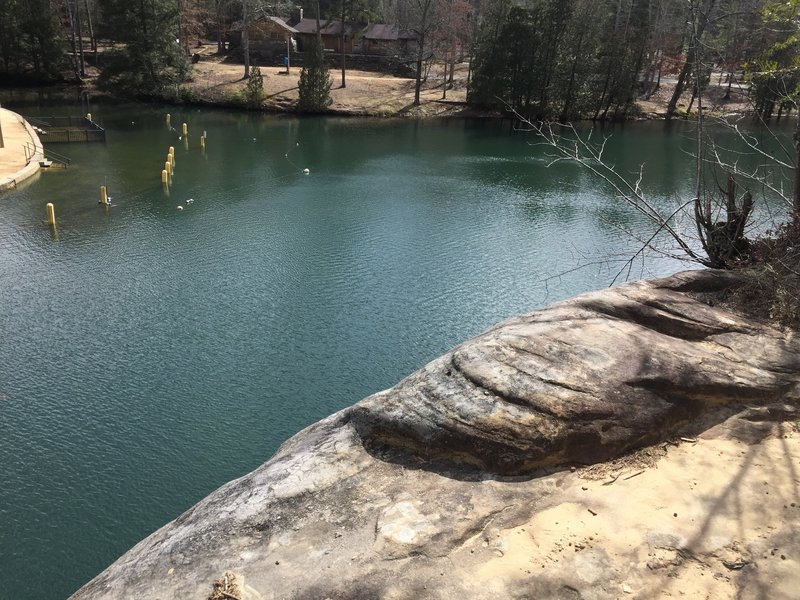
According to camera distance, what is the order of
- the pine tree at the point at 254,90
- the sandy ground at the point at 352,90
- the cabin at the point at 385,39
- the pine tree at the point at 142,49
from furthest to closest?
1. the cabin at the point at 385,39
2. the sandy ground at the point at 352,90
3. the pine tree at the point at 254,90
4. the pine tree at the point at 142,49

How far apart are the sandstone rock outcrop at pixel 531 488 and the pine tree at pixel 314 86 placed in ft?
163

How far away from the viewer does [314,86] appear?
53.4 m

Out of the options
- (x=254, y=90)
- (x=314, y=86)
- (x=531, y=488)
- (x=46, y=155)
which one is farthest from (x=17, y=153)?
(x=531, y=488)

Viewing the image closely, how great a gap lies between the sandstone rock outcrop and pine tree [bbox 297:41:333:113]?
1955 inches

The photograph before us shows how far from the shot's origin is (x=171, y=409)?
13.0 meters

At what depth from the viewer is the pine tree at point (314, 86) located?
53000 millimetres

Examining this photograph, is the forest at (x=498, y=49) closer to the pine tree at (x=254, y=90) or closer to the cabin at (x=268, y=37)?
the cabin at (x=268, y=37)

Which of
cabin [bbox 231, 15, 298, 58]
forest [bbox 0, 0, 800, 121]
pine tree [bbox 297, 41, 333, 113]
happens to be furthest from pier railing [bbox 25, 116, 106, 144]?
cabin [bbox 231, 15, 298, 58]

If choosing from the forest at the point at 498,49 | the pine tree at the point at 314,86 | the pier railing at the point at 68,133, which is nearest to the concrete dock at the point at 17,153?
the pier railing at the point at 68,133

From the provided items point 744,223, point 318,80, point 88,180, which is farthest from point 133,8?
point 744,223

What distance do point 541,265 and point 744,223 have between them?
10.2 metres

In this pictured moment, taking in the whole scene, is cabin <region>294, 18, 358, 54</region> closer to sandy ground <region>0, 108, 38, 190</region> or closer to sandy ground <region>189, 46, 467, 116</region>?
sandy ground <region>189, 46, 467, 116</region>

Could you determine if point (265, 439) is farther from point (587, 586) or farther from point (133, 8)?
point (133, 8)

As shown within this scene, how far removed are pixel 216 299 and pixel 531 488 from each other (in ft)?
45.5
